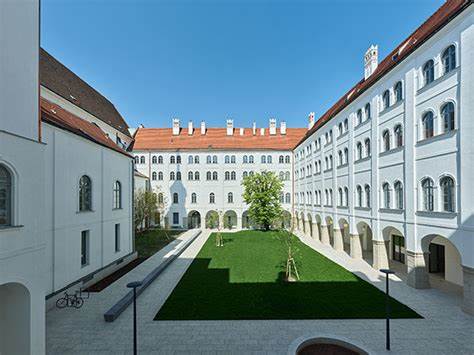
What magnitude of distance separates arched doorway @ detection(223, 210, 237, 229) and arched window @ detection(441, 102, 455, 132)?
2992 centimetres

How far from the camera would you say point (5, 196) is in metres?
6.27

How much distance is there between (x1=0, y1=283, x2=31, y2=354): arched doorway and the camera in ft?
21.4

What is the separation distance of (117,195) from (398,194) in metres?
17.6

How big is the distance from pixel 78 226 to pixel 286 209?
28.8 meters

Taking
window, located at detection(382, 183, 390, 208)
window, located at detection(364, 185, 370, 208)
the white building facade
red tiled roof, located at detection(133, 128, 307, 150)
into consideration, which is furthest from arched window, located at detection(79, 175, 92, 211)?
red tiled roof, located at detection(133, 128, 307, 150)

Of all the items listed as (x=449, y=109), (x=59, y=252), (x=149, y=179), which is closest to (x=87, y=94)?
(x=149, y=179)

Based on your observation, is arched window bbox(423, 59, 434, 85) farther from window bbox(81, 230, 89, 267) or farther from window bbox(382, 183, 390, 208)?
window bbox(81, 230, 89, 267)

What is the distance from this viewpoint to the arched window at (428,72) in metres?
12.0

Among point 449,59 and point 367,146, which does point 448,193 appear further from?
point 367,146

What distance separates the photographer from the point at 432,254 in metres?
15.9

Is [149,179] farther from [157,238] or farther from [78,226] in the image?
[78,226]

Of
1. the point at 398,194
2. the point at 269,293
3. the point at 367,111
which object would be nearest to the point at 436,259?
the point at 398,194

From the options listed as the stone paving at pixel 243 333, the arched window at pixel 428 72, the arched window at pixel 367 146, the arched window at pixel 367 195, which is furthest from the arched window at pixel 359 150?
the stone paving at pixel 243 333

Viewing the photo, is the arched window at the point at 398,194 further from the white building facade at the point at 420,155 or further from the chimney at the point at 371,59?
the chimney at the point at 371,59
